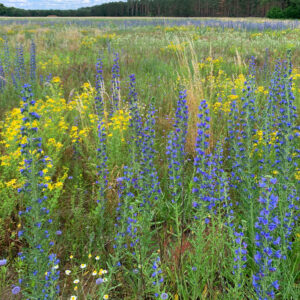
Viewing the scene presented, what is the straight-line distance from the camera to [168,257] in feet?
7.77

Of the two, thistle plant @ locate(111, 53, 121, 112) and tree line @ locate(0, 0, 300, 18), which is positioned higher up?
tree line @ locate(0, 0, 300, 18)

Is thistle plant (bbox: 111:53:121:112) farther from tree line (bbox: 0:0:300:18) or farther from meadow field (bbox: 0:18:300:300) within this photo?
tree line (bbox: 0:0:300:18)

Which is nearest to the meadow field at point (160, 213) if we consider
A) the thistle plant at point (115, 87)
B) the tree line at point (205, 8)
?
the thistle plant at point (115, 87)

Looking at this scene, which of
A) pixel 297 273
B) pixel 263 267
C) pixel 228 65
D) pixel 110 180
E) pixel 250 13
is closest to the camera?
pixel 263 267

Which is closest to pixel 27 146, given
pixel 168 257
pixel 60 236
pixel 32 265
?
pixel 32 265

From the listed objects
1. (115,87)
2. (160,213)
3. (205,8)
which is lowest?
(160,213)

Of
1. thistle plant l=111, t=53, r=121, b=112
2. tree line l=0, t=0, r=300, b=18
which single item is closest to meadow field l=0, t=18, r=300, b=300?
thistle plant l=111, t=53, r=121, b=112

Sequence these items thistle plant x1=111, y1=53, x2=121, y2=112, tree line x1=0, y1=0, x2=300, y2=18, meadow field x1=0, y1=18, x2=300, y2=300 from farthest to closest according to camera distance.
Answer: tree line x1=0, y1=0, x2=300, y2=18 → thistle plant x1=111, y1=53, x2=121, y2=112 → meadow field x1=0, y1=18, x2=300, y2=300

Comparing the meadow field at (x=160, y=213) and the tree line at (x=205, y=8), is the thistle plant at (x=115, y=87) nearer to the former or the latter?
the meadow field at (x=160, y=213)

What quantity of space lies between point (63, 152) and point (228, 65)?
5842 mm

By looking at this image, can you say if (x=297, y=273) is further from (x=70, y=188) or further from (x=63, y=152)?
(x=63, y=152)

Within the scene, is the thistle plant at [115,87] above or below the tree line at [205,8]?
below

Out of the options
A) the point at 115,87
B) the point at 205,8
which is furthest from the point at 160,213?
the point at 205,8

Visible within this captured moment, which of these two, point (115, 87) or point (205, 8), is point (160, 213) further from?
point (205, 8)
